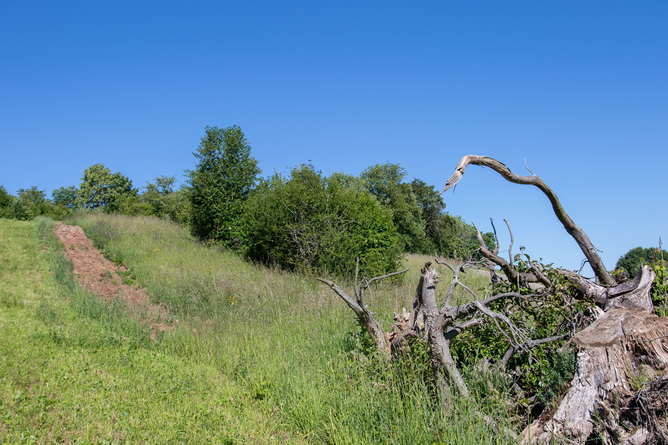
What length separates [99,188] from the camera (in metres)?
51.1

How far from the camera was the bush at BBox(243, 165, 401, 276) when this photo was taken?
540 inches

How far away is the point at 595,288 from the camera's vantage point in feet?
14.9

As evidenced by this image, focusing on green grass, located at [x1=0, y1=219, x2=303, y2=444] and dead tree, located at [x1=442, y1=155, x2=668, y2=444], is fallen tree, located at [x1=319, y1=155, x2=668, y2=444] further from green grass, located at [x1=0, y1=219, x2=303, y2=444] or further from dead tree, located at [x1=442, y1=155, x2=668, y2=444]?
green grass, located at [x1=0, y1=219, x2=303, y2=444]

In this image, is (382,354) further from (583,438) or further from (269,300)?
(269,300)

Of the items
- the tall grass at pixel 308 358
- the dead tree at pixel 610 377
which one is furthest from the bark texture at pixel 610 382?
the tall grass at pixel 308 358

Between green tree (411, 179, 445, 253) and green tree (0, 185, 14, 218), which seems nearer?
green tree (0, 185, 14, 218)

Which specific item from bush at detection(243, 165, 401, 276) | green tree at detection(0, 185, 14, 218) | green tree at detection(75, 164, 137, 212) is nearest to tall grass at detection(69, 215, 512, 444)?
bush at detection(243, 165, 401, 276)

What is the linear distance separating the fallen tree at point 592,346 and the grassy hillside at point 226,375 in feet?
1.33

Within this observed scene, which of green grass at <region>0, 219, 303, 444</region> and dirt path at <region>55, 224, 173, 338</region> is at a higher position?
dirt path at <region>55, 224, 173, 338</region>

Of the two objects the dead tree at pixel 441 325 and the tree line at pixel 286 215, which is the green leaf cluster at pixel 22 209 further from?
the dead tree at pixel 441 325

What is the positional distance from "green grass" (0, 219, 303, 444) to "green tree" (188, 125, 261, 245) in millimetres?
10499

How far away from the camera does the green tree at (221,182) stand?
64.3ft

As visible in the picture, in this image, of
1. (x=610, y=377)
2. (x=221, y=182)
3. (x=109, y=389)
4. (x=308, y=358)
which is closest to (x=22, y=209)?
(x=221, y=182)

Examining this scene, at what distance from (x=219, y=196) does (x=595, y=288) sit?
1727 cm
